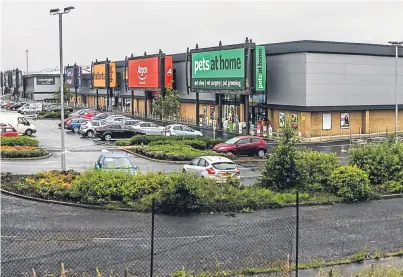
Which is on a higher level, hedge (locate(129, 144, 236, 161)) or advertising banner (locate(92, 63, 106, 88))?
advertising banner (locate(92, 63, 106, 88))

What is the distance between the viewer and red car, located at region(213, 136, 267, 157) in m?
37.0

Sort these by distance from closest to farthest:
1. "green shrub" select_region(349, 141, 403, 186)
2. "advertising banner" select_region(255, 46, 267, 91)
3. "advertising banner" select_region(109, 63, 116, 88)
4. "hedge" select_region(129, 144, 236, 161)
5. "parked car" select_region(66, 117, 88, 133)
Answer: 1. "green shrub" select_region(349, 141, 403, 186)
2. "hedge" select_region(129, 144, 236, 161)
3. "advertising banner" select_region(255, 46, 267, 91)
4. "parked car" select_region(66, 117, 88, 133)
5. "advertising banner" select_region(109, 63, 116, 88)

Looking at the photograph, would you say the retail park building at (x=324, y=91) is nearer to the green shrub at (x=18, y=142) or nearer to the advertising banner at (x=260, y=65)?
the advertising banner at (x=260, y=65)

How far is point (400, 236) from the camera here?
16766 mm

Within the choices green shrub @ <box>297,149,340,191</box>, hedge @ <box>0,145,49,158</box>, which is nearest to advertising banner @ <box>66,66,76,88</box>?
hedge @ <box>0,145,49,158</box>

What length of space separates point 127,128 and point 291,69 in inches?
566

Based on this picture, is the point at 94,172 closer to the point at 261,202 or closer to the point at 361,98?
the point at 261,202

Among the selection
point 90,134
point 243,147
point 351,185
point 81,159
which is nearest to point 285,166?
point 351,185

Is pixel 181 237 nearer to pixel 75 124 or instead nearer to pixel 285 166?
pixel 285 166

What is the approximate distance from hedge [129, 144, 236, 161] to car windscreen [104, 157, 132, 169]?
29.9 feet

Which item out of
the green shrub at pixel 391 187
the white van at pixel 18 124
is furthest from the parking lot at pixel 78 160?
the green shrub at pixel 391 187

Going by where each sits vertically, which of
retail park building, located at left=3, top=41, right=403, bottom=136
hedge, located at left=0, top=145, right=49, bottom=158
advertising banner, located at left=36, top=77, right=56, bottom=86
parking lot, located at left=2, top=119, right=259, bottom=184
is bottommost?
parking lot, located at left=2, top=119, right=259, bottom=184

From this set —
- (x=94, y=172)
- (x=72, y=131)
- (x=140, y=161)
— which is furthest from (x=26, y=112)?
(x=94, y=172)

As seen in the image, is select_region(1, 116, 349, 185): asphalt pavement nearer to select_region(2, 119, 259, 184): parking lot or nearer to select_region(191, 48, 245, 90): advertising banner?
select_region(2, 119, 259, 184): parking lot
